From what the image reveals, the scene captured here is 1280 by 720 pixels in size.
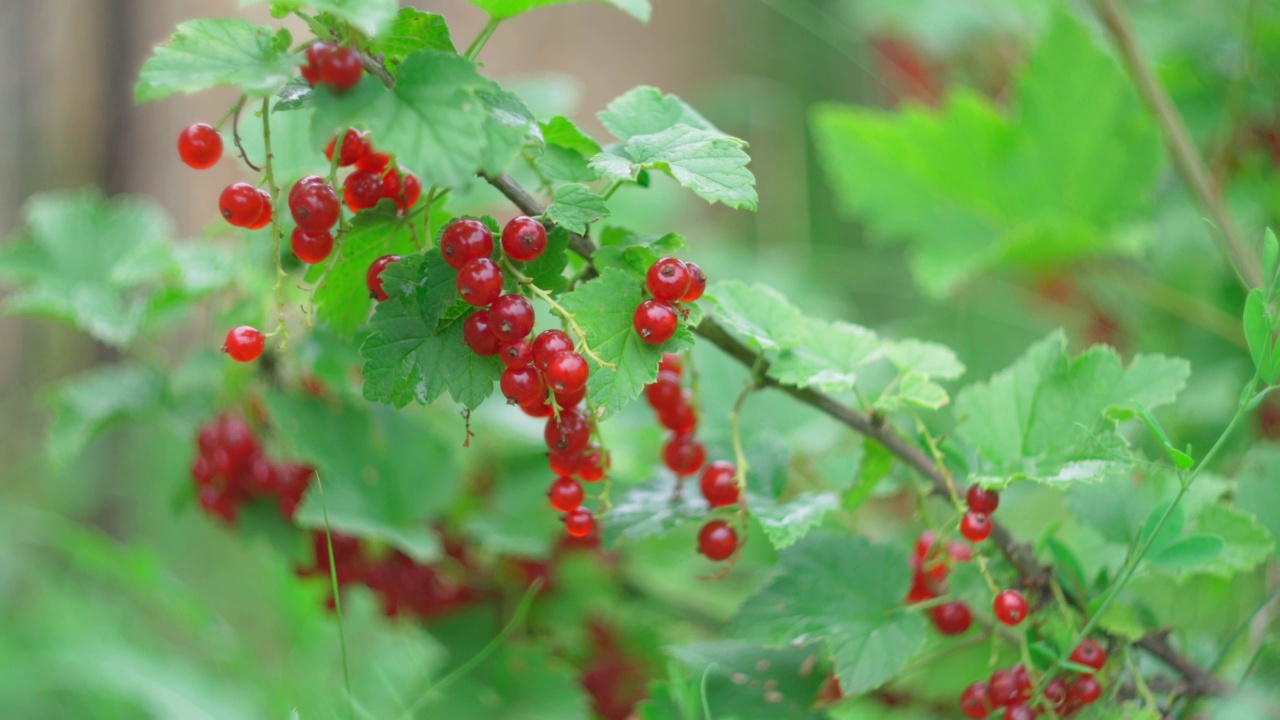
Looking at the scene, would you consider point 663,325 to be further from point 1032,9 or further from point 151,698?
point 1032,9

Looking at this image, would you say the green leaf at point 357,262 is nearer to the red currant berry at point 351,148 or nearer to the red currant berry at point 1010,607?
the red currant berry at point 351,148

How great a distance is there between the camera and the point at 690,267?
0.53 meters

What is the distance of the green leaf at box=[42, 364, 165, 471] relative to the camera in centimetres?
87

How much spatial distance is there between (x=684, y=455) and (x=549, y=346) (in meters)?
0.19

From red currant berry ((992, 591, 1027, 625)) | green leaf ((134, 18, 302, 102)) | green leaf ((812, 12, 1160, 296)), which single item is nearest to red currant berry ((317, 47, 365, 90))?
green leaf ((134, 18, 302, 102))

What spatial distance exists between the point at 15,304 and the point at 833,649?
819mm

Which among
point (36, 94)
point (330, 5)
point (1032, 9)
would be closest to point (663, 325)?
point (330, 5)

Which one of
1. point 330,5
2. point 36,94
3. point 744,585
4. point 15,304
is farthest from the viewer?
point 36,94

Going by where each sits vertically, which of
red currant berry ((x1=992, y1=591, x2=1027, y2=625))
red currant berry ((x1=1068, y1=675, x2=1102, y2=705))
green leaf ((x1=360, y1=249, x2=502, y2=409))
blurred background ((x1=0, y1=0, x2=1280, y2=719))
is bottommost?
blurred background ((x1=0, y1=0, x2=1280, y2=719))

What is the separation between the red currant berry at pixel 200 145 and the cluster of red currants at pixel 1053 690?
57cm

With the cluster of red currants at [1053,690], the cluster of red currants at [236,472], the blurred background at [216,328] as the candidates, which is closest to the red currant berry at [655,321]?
the cluster of red currants at [1053,690]

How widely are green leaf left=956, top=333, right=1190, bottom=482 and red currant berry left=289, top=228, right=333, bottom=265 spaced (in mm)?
431

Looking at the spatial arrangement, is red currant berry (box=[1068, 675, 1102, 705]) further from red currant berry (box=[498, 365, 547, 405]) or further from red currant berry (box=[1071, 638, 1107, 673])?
red currant berry (box=[498, 365, 547, 405])

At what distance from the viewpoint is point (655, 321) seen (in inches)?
19.5
